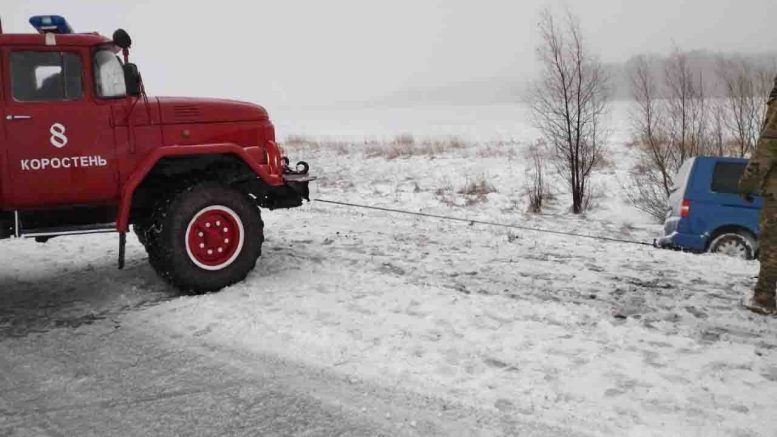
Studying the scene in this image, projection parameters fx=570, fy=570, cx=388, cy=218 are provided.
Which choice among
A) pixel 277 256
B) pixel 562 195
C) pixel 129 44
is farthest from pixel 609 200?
pixel 129 44

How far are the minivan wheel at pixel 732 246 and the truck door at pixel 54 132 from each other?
27.3 feet

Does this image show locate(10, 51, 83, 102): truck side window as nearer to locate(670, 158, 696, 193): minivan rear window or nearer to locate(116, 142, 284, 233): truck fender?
locate(116, 142, 284, 233): truck fender

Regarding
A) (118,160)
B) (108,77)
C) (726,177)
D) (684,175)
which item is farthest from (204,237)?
(726,177)

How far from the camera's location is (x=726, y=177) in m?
8.66

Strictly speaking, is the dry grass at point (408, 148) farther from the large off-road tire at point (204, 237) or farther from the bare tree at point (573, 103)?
the large off-road tire at point (204, 237)

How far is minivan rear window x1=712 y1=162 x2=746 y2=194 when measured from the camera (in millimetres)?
8648

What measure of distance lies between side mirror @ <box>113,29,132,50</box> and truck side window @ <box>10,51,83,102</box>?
432 mm

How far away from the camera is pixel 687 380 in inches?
139

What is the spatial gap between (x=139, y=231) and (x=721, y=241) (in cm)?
820

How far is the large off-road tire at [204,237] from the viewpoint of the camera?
5305 millimetres

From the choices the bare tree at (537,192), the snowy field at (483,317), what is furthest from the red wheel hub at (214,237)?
the bare tree at (537,192)

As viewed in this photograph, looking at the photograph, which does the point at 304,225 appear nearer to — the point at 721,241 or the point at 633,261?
the point at 633,261

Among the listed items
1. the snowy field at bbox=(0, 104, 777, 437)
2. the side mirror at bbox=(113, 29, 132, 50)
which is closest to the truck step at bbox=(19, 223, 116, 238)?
the snowy field at bbox=(0, 104, 777, 437)

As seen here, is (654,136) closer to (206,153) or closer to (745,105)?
(745,105)
